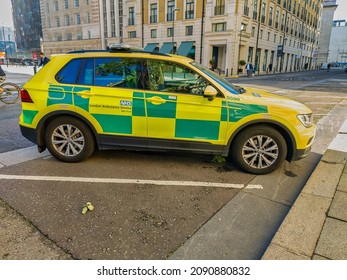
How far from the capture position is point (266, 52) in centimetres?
4456

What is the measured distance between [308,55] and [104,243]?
8007 cm

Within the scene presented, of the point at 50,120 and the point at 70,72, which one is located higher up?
the point at 70,72

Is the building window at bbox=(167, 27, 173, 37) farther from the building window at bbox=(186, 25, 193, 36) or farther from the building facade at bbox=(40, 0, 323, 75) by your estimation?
the building window at bbox=(186, 25, 193, 36)

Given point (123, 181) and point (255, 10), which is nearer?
point (123, 181)

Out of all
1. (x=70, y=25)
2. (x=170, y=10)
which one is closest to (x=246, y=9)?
(x=170, y=10)

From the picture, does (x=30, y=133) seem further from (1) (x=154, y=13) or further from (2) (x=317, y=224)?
(1) (x=154, y=13)

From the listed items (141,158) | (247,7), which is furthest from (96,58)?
(247,7)

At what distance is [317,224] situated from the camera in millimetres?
2793

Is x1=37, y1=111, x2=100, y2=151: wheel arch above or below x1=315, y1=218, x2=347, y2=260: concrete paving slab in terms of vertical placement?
above

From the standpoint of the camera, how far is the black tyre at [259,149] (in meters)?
3.92

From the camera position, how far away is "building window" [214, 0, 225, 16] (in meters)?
34.0

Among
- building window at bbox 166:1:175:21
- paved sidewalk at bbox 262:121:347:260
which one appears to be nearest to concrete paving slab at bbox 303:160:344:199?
paved sidewalk at bbox 262:121:347:260

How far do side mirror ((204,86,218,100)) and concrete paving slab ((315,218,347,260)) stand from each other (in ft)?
6.73

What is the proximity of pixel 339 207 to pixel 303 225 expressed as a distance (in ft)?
2.32
